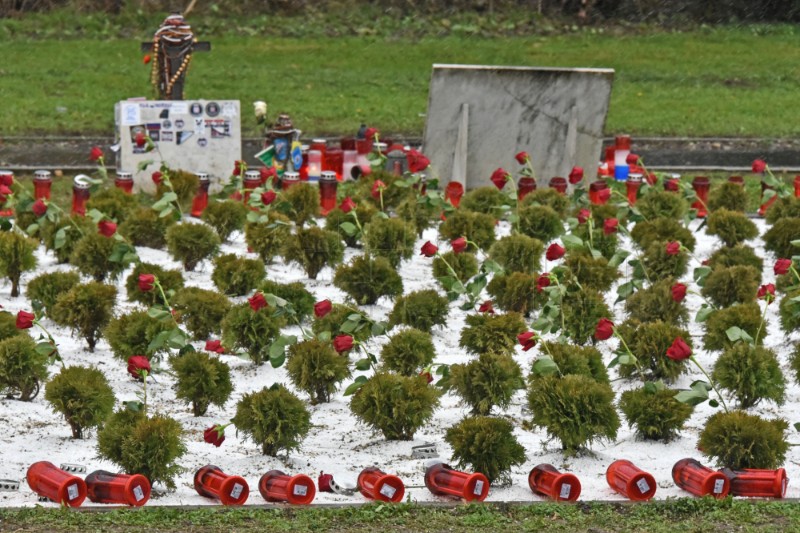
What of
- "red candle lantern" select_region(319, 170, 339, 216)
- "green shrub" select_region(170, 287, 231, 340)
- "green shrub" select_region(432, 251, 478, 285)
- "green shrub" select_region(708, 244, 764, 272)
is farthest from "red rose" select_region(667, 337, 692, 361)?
"red candle lantern" select_region(319, 170, 339, 216)

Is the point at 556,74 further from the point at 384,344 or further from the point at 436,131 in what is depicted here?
the point at 384,344

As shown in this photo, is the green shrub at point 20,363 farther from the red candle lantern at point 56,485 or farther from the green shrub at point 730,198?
the green shrub at point 730,198

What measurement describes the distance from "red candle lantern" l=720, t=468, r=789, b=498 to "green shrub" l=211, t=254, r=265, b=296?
4.08 m

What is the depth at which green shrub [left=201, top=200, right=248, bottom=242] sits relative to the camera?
1193 cm

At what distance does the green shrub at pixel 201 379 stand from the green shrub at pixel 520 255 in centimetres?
311

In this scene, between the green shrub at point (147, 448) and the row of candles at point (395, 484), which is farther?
the green shrub at point (147, 448)

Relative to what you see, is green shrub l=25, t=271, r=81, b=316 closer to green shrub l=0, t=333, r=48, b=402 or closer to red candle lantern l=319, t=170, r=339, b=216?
green shrub l=0, t=333, r=48, b=402

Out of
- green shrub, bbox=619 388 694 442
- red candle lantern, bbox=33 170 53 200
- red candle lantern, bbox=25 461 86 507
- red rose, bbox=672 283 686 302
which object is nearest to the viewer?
red candle lantern, bbox=25 461 86 507

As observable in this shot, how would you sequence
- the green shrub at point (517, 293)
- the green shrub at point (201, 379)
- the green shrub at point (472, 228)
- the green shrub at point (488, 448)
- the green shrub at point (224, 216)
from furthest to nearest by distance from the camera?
the green shrub at point (224, 216), the green shrub at point (472, 228), the green shrub at point (517, 293), the green shrub at point (201, 379), the green shrub at point (488, 448)

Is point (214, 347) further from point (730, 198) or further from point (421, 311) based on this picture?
point (730, 198)

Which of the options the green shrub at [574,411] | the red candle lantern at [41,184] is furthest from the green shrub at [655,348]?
the red candle lantern at [41,184]

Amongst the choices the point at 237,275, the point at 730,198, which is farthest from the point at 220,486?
the point at 730,198

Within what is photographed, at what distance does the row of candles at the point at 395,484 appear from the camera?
22.8ft

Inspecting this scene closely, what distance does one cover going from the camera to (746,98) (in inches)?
845
